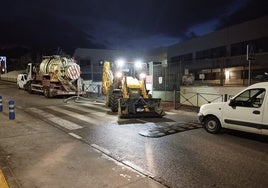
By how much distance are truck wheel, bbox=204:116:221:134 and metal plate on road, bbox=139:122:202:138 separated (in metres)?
0.72

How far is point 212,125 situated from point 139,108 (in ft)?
13.1

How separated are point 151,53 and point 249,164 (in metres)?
54.5

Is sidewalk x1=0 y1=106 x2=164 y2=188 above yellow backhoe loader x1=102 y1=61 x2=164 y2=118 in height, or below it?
below

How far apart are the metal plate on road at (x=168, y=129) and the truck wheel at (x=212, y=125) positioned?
722 millimetres

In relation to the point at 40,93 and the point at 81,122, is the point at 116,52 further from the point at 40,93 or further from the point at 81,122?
the point at 81,122

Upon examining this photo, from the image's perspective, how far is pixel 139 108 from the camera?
12.4 m

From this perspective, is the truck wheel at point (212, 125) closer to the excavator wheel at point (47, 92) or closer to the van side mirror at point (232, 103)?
the van side mirror at point (232, 103)

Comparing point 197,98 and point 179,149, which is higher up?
point 197,98

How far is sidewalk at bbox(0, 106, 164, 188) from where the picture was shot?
17.1 feet

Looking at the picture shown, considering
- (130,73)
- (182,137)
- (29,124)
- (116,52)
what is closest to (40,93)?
(130,73)

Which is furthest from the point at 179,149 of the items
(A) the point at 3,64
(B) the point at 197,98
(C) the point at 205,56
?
(A) the point at 3,64

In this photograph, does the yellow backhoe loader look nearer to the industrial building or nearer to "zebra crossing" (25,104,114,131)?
"zebra crossing" (25,104,114,131)

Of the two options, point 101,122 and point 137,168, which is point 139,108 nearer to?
point 101,122

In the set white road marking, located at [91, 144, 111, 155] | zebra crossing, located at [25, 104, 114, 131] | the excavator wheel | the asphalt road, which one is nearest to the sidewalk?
white road marking, located at [91, 144, 111, 155]
